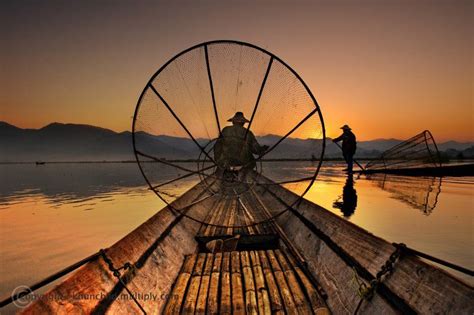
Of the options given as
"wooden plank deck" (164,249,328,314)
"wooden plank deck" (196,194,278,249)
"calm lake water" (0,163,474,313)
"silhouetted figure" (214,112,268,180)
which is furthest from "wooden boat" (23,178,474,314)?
"calm lake water" (0,163,474,313)

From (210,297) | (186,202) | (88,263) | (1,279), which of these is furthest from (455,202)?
(1,279)

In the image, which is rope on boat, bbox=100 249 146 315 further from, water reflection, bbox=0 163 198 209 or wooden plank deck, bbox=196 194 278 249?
water reflection, bbox=0 163 198 209

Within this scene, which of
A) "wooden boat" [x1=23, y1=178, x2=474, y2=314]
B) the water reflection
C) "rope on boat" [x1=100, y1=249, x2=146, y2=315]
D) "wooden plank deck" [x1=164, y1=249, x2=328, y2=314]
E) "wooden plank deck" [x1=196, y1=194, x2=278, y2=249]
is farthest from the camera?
the water reflection

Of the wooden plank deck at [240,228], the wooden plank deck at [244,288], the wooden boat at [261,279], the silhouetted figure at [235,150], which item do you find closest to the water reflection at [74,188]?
the wooden plank deck at [240,228]

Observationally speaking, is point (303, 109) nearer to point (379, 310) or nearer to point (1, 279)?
point (379, 310)

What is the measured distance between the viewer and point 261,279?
3.70 metres

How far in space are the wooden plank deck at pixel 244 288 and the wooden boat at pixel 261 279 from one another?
0.01 m

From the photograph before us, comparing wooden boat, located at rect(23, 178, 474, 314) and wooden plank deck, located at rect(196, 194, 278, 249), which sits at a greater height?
wooden boat, located at rect(23, 178, 474, 314)

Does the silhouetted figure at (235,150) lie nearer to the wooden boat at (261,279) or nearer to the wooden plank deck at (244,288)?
the wooden boat at (261,279)

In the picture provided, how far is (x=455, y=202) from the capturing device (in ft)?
39.1

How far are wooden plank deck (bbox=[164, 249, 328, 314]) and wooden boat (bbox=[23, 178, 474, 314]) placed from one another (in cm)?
1

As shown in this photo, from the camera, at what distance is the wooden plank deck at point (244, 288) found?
10.1ft

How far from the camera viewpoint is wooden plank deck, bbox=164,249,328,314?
3.08 meters

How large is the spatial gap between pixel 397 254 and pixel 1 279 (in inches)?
349
